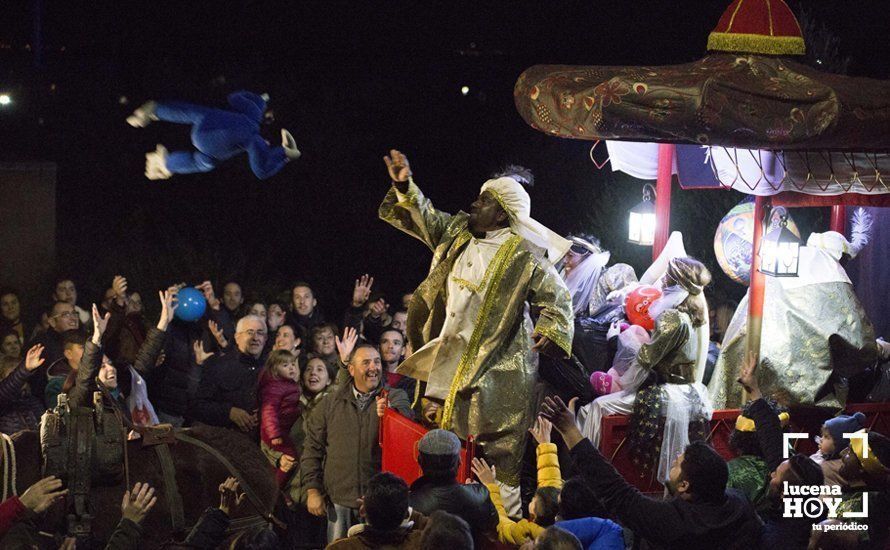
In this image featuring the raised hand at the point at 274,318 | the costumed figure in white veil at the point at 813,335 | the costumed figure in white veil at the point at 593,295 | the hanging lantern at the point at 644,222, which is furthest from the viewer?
the raised hand at the point at 274,318

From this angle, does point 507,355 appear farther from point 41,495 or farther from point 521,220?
point 41,495

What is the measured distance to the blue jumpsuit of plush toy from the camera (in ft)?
28.9

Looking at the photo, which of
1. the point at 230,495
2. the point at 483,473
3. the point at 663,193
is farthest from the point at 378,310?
the point at 230,495

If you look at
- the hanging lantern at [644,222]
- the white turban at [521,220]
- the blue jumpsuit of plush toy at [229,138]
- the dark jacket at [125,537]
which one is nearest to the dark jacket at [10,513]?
the dark jacket at [125,537]

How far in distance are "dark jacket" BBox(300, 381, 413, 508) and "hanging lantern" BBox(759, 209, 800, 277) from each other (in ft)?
9.08

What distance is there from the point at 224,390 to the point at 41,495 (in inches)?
138

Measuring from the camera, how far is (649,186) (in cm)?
1050

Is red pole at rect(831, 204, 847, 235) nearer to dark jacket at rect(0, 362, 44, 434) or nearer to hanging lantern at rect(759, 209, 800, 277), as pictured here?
hanging lantern at rect(759, 209, 800, 277)

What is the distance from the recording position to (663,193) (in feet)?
31.6

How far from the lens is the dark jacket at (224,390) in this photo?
330 inches

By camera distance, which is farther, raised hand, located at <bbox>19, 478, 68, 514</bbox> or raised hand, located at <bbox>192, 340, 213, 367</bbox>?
raised hand, located at <bbox>192, 340, 213, 367</bbox>

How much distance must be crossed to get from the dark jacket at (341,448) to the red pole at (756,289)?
2703 millimetres

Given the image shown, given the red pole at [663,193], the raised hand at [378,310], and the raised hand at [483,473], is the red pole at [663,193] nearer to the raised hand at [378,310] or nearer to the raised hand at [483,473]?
the raised hand at [378,310]

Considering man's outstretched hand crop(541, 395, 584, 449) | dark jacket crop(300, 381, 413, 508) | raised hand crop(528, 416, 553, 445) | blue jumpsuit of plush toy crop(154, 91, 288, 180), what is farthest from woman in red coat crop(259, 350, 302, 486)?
man's outstretched hand crop(541, 395, 584, 449)
